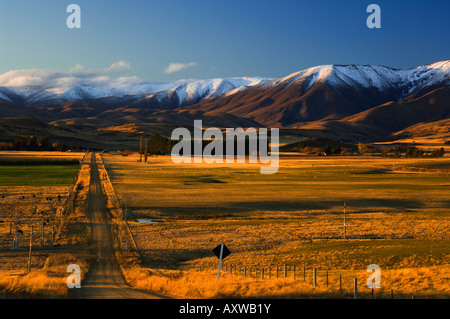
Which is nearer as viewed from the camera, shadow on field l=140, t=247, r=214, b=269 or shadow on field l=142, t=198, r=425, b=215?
shadow on field l=140, t=247, r=214, b=269

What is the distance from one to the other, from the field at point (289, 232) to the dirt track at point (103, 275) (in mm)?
1089

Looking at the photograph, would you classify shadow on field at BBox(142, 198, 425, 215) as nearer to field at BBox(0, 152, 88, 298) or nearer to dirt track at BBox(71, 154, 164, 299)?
dirt track at BBox(71, 154, 164, 299)

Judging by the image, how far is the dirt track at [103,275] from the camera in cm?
2352

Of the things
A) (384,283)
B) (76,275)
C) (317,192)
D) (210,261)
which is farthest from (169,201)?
(384,283)

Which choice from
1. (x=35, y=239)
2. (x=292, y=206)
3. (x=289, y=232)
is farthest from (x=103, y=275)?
(x=292, y=206)

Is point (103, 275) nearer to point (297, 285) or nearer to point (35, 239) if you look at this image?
point (297, 285)

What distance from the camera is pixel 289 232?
42.8 metres

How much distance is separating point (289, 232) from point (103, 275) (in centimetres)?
1871

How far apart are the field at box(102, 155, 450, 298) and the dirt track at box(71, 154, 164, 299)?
109 centimetres

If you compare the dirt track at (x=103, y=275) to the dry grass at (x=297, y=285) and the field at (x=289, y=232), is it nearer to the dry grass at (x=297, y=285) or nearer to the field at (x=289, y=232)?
the dry grass at (x=297, y=285)

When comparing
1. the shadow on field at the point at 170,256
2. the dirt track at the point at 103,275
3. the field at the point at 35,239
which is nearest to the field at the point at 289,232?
the shadow on field at the point at 170,256

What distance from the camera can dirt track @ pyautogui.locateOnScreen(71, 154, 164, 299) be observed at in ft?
77.2

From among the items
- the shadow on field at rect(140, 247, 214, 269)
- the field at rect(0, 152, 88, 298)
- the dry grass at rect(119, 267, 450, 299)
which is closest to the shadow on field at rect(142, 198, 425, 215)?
the field at rect(0, 152, 88, 298)
